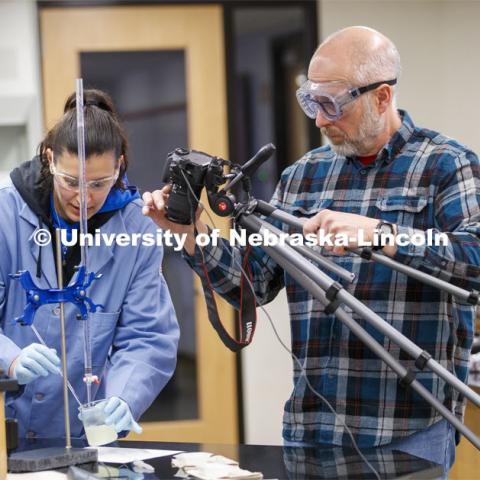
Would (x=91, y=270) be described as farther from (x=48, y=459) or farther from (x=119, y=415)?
(x=48, y=459)

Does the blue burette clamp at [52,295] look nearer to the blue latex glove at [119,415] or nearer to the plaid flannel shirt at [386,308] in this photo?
the blue latex glove at [119,415]

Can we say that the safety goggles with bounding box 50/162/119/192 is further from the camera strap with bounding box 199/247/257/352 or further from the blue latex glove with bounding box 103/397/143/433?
the blue latex glove with bounding box 103/397/143/433

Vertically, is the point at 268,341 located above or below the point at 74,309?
below

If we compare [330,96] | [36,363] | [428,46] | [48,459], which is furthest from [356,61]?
[428,46]

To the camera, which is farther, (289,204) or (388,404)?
(289,204)

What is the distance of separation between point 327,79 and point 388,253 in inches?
18.2

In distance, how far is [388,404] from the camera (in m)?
2.19

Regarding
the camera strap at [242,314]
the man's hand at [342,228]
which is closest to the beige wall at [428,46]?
the camera strap at [242,314]

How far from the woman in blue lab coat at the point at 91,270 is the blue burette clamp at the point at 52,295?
275mm

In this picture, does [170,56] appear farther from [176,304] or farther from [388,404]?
[388,404]

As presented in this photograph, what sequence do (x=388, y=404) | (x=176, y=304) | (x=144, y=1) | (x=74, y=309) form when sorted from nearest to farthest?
(x=388, y=404) < (x=74, y=309) < (x=144, y=1) < (x=176, y=304)

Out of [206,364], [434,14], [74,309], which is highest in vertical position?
[434,14]

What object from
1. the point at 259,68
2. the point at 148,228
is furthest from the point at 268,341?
the point at 259,68

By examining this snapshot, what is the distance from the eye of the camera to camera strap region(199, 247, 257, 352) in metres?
2.12
